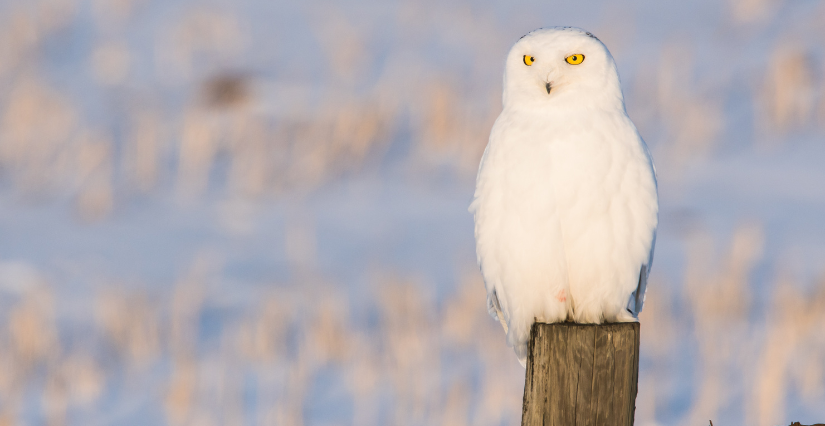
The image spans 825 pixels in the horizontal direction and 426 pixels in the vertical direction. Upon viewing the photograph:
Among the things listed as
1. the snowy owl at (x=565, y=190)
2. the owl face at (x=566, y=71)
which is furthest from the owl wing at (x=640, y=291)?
the owl face at (x=566, y=71)

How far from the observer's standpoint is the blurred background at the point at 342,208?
7.53m

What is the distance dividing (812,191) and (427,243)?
4639 mm

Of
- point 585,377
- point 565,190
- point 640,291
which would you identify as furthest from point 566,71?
point 585,377

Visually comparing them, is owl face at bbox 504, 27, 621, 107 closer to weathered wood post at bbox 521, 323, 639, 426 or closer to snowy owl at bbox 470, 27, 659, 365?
snowy owl at bbox 470, 27, 659, 365

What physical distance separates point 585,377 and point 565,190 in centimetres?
75

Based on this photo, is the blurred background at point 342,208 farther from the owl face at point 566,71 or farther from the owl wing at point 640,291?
the owl face at point 566,71

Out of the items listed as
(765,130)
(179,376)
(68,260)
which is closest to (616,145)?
(179,376)

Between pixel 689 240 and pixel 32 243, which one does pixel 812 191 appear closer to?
pixel 689 240

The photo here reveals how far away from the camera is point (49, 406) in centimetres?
721

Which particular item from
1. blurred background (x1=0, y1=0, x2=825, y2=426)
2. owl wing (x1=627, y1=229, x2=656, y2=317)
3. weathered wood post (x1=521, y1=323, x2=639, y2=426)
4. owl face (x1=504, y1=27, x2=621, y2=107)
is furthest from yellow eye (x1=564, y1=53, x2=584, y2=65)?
blurred background (x1=0, y1=0, x2=825, y2=426)

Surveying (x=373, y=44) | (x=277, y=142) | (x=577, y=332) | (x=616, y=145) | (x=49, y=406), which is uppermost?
→ (x=373, y=44)

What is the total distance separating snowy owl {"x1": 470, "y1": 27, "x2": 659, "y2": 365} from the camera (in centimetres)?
327

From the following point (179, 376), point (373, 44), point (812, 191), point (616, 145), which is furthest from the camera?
point (373, 44)

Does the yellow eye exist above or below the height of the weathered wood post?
above
